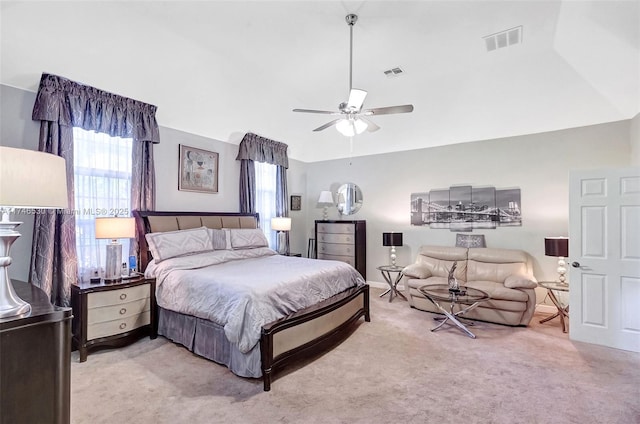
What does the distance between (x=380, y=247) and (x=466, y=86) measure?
317 centimetres

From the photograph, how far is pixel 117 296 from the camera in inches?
129

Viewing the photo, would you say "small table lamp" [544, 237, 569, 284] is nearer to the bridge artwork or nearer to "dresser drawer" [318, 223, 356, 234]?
the bridge artwork

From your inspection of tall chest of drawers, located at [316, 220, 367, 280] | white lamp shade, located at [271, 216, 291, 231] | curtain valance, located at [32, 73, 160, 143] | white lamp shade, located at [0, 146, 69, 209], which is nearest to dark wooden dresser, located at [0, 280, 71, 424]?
white lamp shade, located at [0, 146, 69, 209]

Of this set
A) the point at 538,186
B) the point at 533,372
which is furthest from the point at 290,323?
the point at 538,186

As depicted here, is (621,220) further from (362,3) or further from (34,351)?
(34,351)

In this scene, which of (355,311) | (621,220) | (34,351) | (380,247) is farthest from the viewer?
(380,247)

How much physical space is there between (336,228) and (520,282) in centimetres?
317

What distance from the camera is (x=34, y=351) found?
4.09 feet

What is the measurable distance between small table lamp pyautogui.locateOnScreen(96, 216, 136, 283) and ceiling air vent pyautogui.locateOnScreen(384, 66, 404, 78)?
375 centimetres

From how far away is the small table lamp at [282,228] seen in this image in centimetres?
578

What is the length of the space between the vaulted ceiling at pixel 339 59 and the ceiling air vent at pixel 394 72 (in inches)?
2.3

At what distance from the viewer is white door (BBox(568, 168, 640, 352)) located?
332 cm

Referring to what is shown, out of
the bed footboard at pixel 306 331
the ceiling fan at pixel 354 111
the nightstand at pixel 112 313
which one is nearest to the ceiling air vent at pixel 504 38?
the ceiling fan at pixel 354 111

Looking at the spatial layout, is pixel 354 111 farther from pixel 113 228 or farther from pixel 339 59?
pixel 113 228
